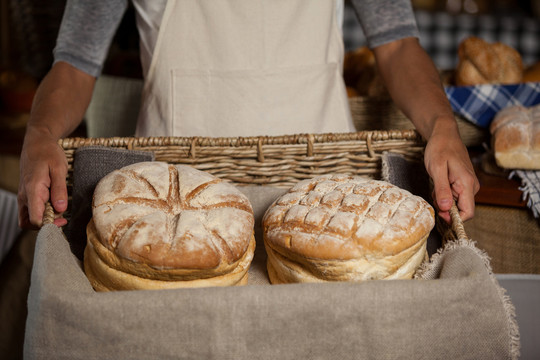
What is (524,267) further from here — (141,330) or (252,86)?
(141,330)

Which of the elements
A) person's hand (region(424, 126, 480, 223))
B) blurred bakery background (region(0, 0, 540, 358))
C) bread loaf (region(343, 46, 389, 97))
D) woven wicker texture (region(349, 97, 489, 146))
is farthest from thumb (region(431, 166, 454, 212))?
bread loaf (region(343, 46, 389, 97))

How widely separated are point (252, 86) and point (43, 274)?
2.88 ft

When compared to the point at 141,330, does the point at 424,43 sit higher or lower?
lower

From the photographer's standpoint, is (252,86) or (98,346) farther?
(252,86)

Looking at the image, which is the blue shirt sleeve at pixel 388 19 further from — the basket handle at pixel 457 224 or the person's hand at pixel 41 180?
the person's hand at pixel 41 180

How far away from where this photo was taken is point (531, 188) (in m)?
1.54

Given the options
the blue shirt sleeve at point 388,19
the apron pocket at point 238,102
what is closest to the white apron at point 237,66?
the apron pocket at point 238,102

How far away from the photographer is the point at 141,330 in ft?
2.27

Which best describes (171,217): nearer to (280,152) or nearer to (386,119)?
(280,152)

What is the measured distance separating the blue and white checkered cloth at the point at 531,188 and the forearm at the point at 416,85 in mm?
467

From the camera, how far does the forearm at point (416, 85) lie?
47.0 inches

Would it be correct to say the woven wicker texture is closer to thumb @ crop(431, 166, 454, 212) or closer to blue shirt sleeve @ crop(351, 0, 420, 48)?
blue shirt sleeve @ crop(351, 0, 420, 48)

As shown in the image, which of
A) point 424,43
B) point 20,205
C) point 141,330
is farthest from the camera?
point 424,43

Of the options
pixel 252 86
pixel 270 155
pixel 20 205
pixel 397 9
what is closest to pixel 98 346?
pixel 20 205
